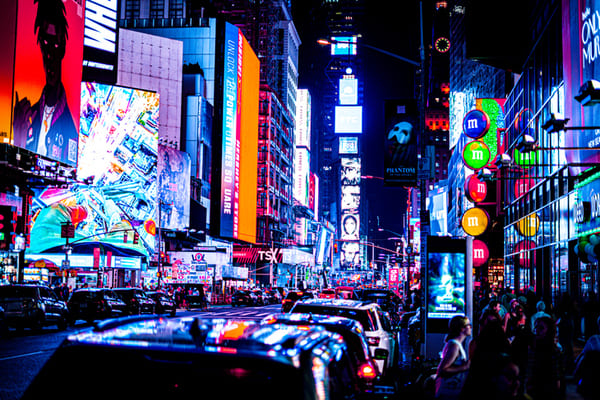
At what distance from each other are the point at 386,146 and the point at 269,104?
10467 cm

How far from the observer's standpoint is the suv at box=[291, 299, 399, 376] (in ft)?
44.1

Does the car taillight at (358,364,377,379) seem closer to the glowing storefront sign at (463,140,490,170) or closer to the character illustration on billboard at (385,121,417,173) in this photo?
the character illustration on billboard at (385,121,417,173)

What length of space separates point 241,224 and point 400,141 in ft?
287

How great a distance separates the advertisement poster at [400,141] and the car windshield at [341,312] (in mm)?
11596

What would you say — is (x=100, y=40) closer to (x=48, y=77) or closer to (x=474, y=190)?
(x=48, y=77)

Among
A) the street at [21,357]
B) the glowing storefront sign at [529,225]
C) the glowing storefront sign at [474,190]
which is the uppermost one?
the glowing storefront sign at [474,190]

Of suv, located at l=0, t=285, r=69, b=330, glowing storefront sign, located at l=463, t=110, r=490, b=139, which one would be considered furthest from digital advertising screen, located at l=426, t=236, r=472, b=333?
glowing storefront sign, located at l=463, t=110, r=490, b=139

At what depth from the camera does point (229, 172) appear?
106 m

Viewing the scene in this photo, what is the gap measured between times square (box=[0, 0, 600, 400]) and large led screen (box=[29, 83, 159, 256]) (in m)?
0.19

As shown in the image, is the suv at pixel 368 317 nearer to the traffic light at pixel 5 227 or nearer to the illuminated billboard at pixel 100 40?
the traffic light at pixel 5 227

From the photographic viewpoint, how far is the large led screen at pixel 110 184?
209ft

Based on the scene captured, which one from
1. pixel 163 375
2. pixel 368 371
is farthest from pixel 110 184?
pixel 163 375

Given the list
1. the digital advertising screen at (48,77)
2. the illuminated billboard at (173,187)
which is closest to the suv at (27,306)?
the digital advertising screen at (48,77)

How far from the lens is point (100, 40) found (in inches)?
2761
